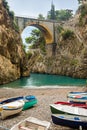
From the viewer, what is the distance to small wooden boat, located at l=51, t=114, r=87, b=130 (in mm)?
15266

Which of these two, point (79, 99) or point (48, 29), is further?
point (48, 29)

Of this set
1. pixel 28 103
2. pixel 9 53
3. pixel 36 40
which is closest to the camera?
pixel 28 103

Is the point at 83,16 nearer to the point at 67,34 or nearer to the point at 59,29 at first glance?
the point at 67,34

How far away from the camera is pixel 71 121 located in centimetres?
Result: 1547

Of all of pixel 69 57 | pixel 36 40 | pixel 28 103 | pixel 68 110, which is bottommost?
pixel 28 103

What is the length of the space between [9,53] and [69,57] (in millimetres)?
23847

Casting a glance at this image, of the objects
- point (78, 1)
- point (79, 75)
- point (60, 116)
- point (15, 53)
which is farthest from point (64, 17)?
point (60, 116)

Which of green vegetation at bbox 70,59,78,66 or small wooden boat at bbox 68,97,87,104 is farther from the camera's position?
green vegetation at bbox 70,59,78,66

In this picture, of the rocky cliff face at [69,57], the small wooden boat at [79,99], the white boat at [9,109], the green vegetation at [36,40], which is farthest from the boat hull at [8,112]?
the green vegetation at [36,40]

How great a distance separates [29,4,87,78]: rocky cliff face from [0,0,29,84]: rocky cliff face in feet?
47.4

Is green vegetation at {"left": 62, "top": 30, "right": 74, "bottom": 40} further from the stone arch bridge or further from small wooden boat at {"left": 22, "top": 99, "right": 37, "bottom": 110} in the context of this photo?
small wooden boat at {"left": 22, "top": 99, "right": 37, "bottom": 110}

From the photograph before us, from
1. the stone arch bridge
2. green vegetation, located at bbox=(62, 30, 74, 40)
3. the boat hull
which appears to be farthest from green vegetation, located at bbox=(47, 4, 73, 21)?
the boat hull

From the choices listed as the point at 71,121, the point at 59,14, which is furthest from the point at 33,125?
Result: the point at 59,14

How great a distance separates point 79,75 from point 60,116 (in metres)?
48.6
